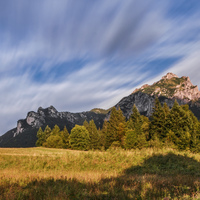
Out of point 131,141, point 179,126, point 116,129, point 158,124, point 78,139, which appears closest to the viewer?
point 131,141

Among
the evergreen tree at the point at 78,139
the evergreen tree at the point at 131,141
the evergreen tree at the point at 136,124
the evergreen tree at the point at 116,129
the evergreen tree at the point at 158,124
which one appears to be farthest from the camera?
the evergreen tree at the point at 78,139

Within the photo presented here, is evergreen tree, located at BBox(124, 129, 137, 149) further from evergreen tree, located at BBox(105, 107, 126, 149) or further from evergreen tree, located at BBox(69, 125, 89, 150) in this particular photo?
evergreen tree, located at BBox(69, 125, 89, 150)

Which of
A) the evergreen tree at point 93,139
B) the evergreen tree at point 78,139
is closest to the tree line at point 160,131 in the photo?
the evergreen tree at point 78,139

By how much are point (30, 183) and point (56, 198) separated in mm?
2894

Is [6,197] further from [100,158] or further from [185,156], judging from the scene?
[185,156]

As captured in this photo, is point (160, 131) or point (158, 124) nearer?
point (160, 131)

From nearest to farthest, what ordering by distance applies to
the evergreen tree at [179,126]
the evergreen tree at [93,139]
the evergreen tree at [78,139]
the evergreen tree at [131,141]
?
the evergreen tree at [179,126] → the evergreen tree at [131,141] → the evergreen tree at [78,139] → the evergreen tree at [93,139]

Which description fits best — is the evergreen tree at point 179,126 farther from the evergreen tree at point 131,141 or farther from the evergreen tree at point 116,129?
the evergreen tree at point 116,129

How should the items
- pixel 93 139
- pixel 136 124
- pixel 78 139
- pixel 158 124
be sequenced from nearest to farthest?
pixel 158 124
pixel 136 124
pixel 78 139
pixel 93 139

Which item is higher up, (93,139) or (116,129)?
(116,129)

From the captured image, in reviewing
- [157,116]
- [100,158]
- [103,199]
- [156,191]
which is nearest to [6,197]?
[103,199]

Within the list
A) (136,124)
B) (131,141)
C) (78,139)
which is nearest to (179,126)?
(131,141)

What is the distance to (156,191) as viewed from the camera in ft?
17.7

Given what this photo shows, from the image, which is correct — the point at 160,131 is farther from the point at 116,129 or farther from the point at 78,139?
the point at 78,139
